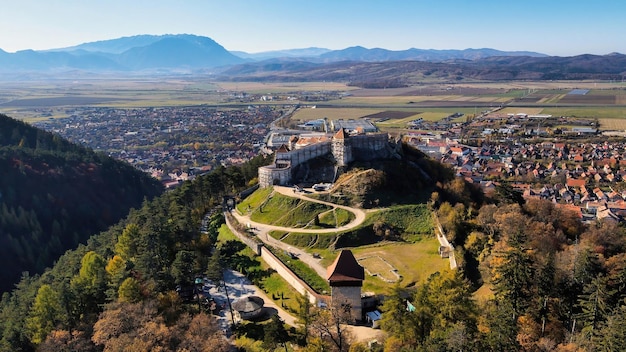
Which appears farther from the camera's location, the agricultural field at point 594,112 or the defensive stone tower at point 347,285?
the agricultural field at point 594,112

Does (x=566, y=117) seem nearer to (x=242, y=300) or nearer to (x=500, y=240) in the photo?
(x=500, y=240)

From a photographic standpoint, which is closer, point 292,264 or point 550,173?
point 292,264

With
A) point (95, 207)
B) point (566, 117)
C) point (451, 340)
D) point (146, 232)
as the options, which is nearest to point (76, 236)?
point (95, 207)

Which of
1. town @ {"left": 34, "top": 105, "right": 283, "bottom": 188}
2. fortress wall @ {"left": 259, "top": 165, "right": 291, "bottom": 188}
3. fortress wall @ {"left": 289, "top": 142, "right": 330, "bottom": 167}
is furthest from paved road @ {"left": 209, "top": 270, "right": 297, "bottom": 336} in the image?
town @ {"left": 34, "top": 105, "right": 283, "bottom": 188}

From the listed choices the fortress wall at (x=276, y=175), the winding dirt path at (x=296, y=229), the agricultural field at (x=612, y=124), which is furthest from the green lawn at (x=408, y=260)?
the agricultural field at (x=612, y=124)

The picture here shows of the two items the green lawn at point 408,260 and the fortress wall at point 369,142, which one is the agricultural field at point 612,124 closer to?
the fortress wall at point 369,142

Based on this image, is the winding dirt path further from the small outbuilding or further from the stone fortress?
the small outbuilding
